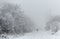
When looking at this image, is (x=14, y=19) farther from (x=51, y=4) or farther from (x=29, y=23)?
(x=51, y=4)

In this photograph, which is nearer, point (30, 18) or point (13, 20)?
point (13, 20)

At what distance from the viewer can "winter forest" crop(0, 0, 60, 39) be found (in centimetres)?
1341

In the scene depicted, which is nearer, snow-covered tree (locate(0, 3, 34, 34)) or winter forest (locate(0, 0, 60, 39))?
snow-covered tree (locate(0, 3, 34, 34))

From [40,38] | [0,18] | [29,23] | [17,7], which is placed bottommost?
[40,38]

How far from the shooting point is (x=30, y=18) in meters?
15.8

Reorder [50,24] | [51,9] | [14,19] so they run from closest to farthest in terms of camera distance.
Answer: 1. [14,19]
2. [50,24]
3. [51,9]

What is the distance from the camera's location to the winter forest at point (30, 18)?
13411mm

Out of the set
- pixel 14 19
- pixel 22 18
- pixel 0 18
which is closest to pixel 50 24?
pixel 22 18

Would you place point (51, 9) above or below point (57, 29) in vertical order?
above

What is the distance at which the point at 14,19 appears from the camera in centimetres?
1434

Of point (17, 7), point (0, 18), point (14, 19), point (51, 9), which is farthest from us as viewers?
point (51, 9)

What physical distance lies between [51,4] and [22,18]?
505 cm

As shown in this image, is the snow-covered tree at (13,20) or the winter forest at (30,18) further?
the winter forest at (30,18)

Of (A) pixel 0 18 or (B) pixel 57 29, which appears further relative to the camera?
(B) pixel 57 29
